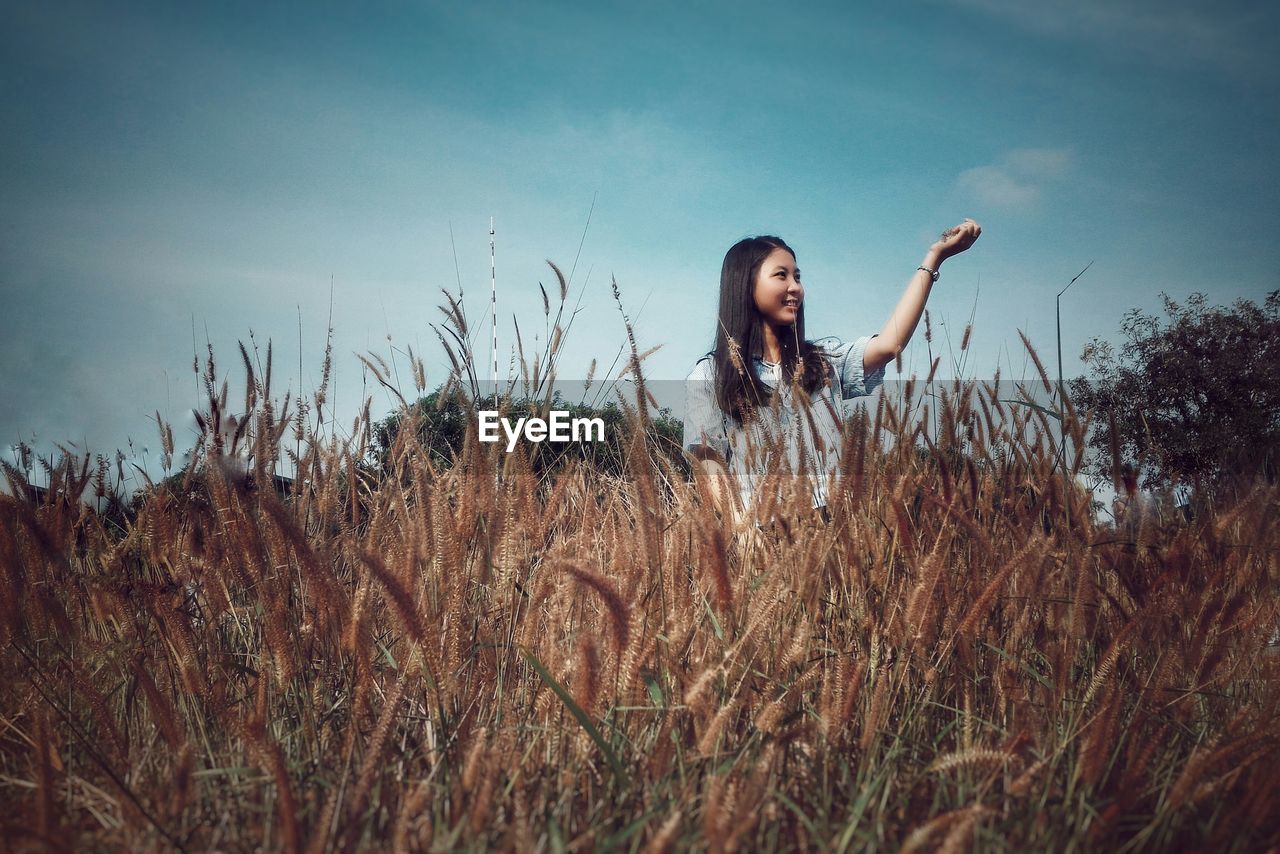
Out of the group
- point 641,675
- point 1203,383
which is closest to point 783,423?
point 641,675

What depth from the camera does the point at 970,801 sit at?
3.42ft

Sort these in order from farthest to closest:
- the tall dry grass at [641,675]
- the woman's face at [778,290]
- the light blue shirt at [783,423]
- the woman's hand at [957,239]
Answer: the woman's face at [778,290], the woman's hand at [957,239], the light blue shirt at [783,423], the tall dry grass at [641,675]

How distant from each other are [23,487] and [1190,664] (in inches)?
100

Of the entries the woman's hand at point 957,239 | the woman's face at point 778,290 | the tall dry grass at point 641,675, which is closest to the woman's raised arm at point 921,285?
the woman's hand at point 957,239

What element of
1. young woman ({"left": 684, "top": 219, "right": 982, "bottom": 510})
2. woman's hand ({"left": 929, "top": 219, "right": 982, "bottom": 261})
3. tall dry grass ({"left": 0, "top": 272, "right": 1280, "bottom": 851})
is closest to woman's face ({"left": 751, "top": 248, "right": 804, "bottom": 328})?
young woman ({"left": 684, "top": 219, "right": 982, "bottom": 510})

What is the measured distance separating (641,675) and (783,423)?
2.35 ft

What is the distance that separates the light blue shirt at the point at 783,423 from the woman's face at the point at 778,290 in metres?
0.25

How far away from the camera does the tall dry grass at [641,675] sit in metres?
0.91

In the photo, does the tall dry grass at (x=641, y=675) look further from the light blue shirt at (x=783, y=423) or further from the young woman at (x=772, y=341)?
the young woman at (x=772, y=341)

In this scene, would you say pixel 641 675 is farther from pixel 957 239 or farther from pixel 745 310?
pixel 745 310

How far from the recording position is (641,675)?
1112 millimetres

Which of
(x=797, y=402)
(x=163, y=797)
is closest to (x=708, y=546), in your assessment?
(x=797, y=402)

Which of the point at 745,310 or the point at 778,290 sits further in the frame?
the point at 745,310

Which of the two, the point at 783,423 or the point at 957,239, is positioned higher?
the point at 957,239
